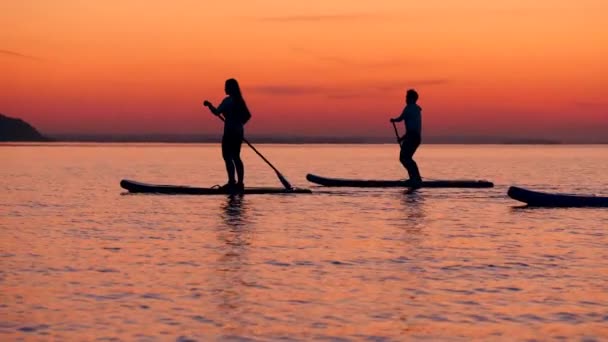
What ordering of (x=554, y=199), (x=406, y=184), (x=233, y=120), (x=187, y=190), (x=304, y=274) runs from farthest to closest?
(x=406, y=184) → (x=187, y=190) → (x=233, y=120) → (x=554, y=199) → (x=304, y=274)

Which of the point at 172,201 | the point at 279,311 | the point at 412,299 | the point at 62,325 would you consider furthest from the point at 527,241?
the point at 172,201

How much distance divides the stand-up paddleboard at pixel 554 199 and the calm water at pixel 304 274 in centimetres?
64

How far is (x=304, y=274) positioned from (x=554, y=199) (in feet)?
39.7

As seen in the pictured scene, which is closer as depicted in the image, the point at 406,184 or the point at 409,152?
the point at 409,152

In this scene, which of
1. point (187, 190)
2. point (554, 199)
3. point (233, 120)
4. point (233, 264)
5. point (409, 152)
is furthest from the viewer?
point (409, 152)

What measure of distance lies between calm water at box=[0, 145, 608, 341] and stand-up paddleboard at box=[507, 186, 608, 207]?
64cm

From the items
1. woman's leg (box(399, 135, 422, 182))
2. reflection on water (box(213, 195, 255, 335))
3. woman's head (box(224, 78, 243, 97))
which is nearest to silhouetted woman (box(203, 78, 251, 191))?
woman's head (box(224, 78, 243, 97))

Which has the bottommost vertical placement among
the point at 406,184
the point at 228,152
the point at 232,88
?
the point at 406,184

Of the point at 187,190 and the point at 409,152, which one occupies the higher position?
the point at 409,152

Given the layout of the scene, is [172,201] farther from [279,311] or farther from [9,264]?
[279,311]

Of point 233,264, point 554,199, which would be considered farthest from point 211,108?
point 233,264

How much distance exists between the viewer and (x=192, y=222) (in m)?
18.4

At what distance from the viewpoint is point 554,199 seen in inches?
880

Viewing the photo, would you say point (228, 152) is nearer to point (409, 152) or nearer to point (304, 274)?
point (409, 152)
